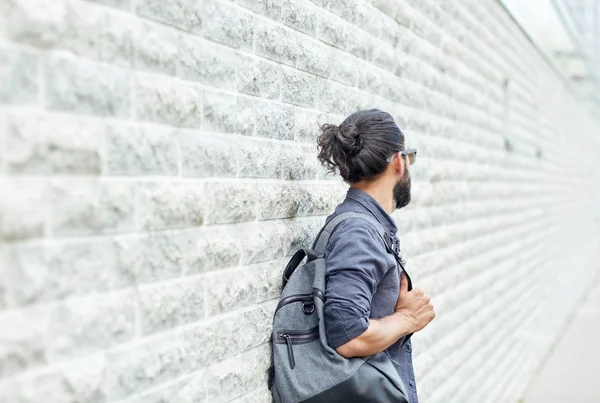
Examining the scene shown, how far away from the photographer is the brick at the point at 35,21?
5.16 feet

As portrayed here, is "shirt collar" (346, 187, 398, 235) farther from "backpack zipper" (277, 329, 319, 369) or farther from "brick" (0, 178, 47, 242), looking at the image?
"brick" (0, 178, 47, 242)

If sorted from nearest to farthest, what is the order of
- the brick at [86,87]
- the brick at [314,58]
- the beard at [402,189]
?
1. the brick at [86,87]
2. the beard at [402,189]
3. the brick at [314,58]

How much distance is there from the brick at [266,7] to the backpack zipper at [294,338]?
1258mm

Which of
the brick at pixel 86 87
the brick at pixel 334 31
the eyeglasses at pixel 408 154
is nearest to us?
the brick at pixel 86 87

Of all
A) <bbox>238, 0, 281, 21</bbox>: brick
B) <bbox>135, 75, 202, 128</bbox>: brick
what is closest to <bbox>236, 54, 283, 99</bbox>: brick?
<bbox>238, 0, 281, 21</bbox>: brick

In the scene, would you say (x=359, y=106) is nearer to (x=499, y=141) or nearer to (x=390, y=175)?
(x=390, y=175)

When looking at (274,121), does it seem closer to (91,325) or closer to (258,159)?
(258,159)

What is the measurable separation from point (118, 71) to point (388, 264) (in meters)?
1.27

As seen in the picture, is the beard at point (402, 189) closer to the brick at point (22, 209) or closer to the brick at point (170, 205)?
the brick at point (170, 205)

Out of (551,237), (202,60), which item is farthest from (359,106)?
(551,237)

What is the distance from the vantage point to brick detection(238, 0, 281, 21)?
8.37ft

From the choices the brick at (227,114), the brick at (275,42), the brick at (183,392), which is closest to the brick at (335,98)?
the brick at (275,42)

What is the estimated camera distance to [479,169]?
6.41m

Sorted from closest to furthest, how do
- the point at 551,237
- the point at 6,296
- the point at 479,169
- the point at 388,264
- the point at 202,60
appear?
the point at 6,296 → the point at 202,60 → the point at 388,264 → the point at 479,169 → the point at 551,237
